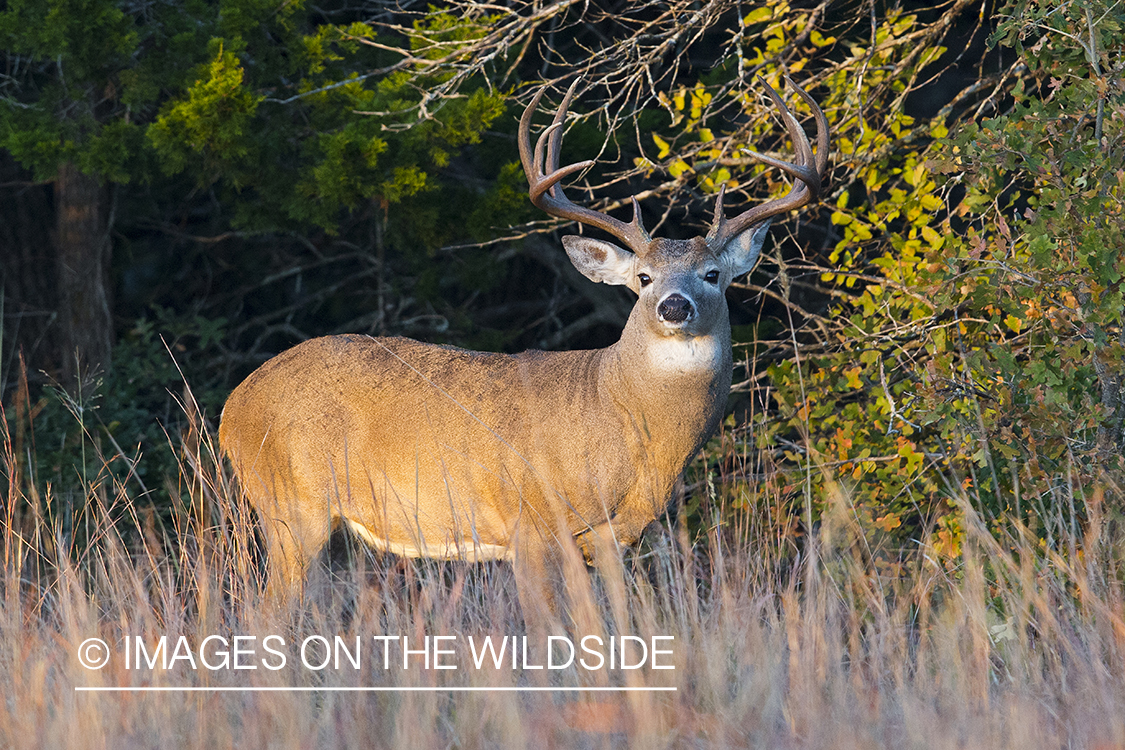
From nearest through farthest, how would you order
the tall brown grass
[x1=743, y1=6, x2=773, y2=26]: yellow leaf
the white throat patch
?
the tall brown grass, the white throat patch, [x1=743, y1=6, x2=773, y2=26]: yellow leaf

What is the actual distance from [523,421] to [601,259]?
761mm

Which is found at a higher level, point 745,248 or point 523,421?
point 745,248

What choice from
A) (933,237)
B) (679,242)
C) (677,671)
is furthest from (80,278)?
(677,671)

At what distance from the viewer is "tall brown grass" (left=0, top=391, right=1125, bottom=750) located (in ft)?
10.3

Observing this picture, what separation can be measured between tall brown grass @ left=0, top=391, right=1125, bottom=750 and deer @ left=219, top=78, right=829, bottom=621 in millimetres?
330

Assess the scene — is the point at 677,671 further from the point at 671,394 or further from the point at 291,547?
the point at 291,547

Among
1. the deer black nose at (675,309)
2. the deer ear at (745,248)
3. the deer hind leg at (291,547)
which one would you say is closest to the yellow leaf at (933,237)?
the deer ear at (745,248)

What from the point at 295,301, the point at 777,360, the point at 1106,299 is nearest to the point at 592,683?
the point at 1106,299

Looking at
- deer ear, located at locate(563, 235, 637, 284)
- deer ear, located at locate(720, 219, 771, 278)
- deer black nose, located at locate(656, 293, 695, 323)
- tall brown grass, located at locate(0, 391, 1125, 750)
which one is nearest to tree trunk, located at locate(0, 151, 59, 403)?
tall brown grass, located at locate(0, 391, 1125, 750)

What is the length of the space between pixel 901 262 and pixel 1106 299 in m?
1.16

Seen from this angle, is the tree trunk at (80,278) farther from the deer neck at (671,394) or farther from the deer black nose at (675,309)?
the deer black nose at (675,309)

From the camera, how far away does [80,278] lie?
23.6 ft

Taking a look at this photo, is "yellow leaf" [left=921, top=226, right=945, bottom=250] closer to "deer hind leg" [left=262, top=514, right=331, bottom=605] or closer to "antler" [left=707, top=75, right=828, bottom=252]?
"antler" [left=707, top=75, right=828, bottom=252]

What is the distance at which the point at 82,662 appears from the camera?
3.70m
